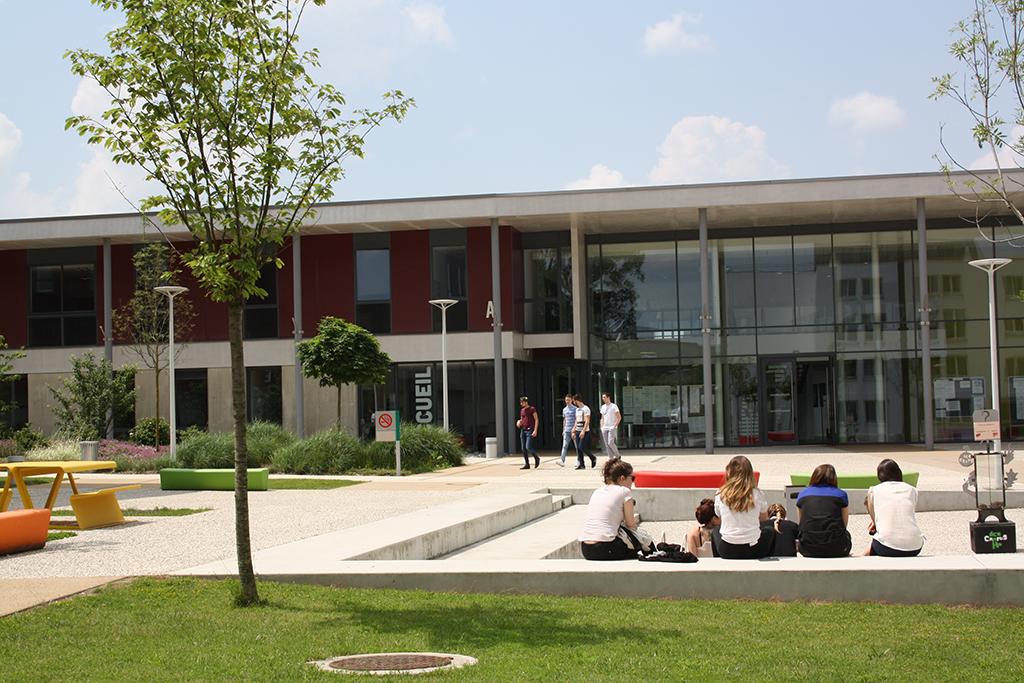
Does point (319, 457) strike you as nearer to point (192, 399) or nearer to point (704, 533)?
point (192, 399)

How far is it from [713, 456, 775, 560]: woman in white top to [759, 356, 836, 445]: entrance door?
21034 millimetres

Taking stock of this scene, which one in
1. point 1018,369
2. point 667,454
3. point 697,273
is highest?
point 697,273

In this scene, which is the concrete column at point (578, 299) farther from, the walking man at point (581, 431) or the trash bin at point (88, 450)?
the trash bin at point (88, 450)

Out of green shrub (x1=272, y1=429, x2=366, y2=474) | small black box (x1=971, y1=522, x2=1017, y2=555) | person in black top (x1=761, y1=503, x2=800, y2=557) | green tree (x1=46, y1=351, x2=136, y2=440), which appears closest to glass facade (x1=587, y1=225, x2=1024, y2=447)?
green shrub (x1=272, y1=429, x2=366, y2=474)

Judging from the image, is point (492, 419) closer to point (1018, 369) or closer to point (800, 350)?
point (800, 350)

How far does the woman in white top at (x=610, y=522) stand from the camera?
8336mm

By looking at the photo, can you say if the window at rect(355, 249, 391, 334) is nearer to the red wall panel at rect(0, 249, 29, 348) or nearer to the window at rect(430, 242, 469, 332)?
the window at rect(430, 242, 469, 332)

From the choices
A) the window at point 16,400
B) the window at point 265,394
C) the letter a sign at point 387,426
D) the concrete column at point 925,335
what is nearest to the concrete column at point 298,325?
the window at point 265,394

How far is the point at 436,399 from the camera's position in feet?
92.7

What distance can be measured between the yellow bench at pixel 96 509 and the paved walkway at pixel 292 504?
0.24 meters

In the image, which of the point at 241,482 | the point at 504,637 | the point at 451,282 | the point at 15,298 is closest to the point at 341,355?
the point at 451,282

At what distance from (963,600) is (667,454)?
19.0m

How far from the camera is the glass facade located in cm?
2841

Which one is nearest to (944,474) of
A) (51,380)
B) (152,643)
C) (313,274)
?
(152,643)
